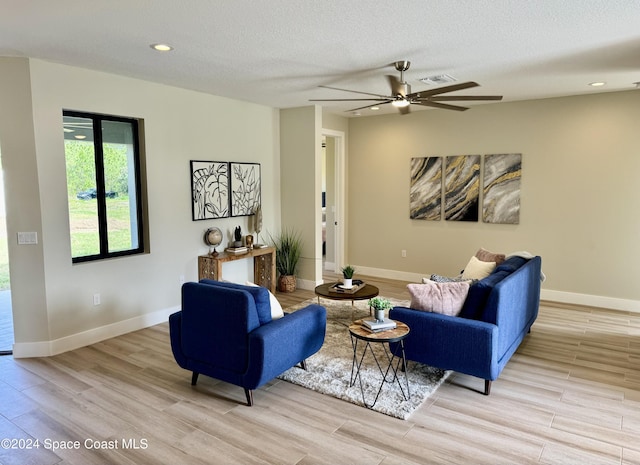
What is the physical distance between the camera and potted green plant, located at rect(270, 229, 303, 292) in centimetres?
621

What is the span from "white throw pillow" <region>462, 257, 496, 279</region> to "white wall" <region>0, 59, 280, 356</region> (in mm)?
2999

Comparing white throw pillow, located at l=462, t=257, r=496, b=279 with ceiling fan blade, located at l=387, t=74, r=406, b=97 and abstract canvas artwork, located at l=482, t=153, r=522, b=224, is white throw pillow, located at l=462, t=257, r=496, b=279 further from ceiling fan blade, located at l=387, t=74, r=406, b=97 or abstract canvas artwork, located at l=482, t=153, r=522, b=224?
ceiling fan blade, located at l=387, t=74, r=406, b=97

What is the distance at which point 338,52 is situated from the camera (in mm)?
3559

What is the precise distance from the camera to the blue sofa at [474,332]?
3.07 meters

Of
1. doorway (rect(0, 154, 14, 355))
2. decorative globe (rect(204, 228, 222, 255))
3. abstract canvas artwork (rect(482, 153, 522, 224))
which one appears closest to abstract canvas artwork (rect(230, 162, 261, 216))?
decorative globe (rect(204, 228, 222, 255))

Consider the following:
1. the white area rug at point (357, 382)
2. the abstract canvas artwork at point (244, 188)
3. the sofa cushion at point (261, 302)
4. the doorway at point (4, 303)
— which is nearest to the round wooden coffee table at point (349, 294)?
the white area rug at point (357, 382)

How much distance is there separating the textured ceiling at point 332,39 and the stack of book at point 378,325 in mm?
2076

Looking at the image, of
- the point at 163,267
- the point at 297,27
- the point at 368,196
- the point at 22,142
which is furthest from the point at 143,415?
the point at 368,196

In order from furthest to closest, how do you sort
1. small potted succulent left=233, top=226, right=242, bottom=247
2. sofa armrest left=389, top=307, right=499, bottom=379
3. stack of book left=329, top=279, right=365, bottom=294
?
small potted succulent left=233, top=226, right=242, bottom=247 → stack of book left=329, top=279, right=365, bottom=294 → sofa armrest left=389, top=307, right=499, bottom=379

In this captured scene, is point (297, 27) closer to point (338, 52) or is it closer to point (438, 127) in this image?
point (338, 52)

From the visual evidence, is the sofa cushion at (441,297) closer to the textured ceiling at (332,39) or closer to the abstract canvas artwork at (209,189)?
the textured ceiling at (332,39)

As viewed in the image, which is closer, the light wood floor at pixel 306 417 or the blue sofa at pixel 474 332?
the light wood floor at pixel 306 417

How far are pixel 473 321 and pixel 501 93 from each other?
3.40 m

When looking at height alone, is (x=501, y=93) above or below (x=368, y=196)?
above
